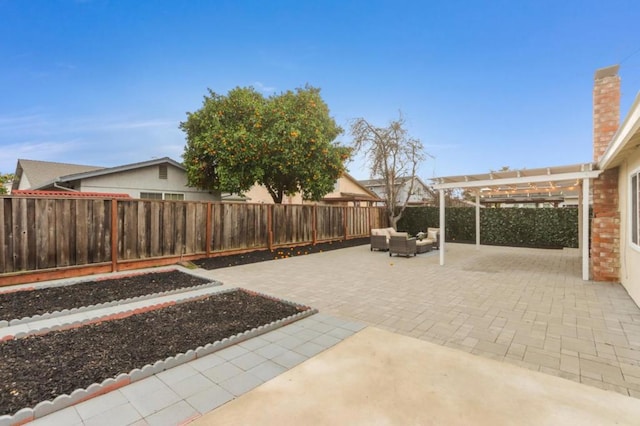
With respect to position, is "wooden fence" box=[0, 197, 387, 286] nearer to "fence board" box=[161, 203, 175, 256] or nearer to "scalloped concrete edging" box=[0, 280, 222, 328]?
"fence board" box=[161, 203, 175, 256]

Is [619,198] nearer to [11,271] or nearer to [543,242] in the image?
[543,242]

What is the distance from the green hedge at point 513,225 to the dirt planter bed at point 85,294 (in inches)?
501

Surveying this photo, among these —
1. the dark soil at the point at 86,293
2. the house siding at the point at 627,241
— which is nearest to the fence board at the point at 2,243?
the dark soil at the point at 86,293

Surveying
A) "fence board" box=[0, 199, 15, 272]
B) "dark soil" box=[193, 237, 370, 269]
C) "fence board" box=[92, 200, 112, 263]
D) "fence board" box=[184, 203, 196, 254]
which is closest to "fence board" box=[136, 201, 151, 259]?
"fence board" box=[92, 200, 112, 263]

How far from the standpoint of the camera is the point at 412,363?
113 inches

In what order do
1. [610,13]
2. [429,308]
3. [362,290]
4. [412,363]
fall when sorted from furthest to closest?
[610,13], [362,290], [429,308], [412,363]

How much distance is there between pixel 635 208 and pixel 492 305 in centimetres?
306

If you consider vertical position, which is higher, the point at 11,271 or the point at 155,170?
the point at 155,170

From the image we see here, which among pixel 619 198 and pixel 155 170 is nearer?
pixel 619 198

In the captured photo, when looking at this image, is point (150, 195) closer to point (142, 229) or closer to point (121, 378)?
point (142, 229)

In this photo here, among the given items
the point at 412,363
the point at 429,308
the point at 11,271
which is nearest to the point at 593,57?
the point at 429,308

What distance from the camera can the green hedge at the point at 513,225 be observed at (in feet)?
40.2

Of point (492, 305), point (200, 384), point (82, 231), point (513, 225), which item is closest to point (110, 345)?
point (200, 384)

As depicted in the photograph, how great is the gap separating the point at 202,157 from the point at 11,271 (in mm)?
7626
